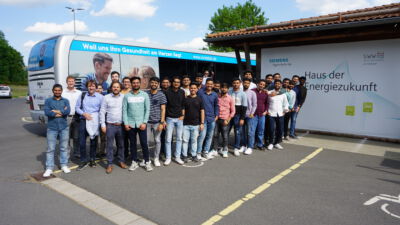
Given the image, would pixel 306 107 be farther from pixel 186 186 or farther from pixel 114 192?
pixel 114 192

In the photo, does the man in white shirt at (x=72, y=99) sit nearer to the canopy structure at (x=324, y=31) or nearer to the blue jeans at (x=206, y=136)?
the blue jeans at (x=206, y=136)

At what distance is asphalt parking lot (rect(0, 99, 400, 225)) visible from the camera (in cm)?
330

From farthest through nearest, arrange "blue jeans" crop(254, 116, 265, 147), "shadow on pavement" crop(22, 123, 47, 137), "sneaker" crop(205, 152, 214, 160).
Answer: "shadow on pavement" crop(22, 123, 47, 137)
"blue jeans" crop(254, 116, 265, 147)
"sneaker" crop(205, 152, 214, 160)

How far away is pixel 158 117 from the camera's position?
16.9 ft

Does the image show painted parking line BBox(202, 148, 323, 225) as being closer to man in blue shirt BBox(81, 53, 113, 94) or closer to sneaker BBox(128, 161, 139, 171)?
sneaker BBox(128, 161, 139, 171)

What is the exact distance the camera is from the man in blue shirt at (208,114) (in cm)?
568

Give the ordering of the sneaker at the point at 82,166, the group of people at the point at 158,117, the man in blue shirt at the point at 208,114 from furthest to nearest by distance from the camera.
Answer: the man in blue shirt at the point at 208,114 < the sneaker at the point at 82,166 < the group of people at the point at 158,117

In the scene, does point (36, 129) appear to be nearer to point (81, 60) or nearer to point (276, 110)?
point (81, 60)

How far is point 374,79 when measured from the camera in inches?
290

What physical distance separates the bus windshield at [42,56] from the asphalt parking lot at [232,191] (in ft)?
9.21

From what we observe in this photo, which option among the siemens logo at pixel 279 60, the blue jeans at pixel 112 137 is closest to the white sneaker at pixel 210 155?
the blue jeans at pixel 112 137

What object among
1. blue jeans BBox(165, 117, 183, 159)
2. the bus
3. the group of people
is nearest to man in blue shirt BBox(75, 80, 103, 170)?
the group of people

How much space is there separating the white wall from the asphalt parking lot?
1764mm

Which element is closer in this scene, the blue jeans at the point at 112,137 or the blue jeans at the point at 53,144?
the blue jeans at the point at 53,144
